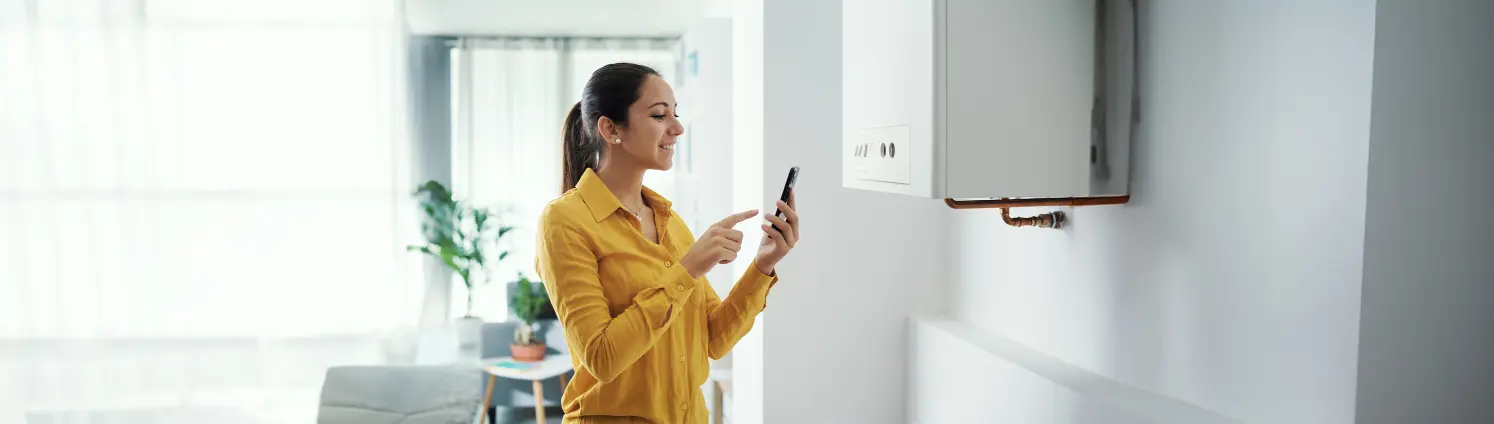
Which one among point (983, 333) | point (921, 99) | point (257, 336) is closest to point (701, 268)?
point (921, 99)

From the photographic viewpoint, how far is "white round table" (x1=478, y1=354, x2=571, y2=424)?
13.2ft

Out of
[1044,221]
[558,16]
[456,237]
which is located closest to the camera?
[1044,221]

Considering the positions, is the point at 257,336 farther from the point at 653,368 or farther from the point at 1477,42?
the point at 1477,42

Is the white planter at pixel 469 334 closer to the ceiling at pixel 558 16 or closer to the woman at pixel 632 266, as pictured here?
the ceiling at pixel 558 16

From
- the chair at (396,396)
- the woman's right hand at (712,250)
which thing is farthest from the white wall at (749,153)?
the chair at (396,396)

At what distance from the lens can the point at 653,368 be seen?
4.89 feet

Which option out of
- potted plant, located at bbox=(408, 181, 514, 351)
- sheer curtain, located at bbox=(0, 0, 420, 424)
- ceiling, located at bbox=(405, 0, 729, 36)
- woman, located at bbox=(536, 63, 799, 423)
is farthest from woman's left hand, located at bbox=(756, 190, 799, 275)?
potted plant, located at bbox=(408, 181, 514, 351)

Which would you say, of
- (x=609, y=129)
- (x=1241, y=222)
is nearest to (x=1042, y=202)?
(x=1241, y=222)

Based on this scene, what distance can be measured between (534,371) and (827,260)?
205cm

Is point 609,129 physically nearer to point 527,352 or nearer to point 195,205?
point 195,205

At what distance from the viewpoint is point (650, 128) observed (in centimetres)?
147

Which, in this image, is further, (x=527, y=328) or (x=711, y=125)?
(x=527, y=328)

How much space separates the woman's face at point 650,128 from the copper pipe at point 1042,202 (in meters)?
0.46

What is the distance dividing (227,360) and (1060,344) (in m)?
2.98
